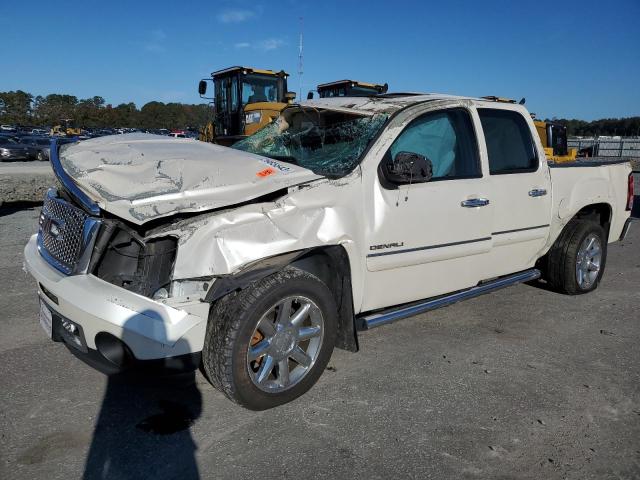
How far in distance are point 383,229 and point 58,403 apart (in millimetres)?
2216

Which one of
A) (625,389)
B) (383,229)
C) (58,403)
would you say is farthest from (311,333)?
(625,389)

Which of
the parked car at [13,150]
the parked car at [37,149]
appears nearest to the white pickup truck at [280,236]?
the parked car at [13,150]

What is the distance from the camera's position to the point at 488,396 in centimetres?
338

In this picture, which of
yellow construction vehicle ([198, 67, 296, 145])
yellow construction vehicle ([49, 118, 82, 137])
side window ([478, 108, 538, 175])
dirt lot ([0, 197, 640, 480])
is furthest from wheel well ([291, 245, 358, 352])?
yellow construction vehicle ([49, 118, 82, 137])

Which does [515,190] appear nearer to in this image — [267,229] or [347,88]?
[267,229]

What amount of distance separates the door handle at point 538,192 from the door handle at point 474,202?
68 centimetres

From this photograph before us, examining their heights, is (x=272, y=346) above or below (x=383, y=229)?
below

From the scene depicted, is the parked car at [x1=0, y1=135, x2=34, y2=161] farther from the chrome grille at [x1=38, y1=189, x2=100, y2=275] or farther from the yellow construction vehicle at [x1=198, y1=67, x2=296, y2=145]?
the chrome grille at [x1=38, y1=189, x2=100, y2=275]

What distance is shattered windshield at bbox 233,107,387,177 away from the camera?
3.69 meters

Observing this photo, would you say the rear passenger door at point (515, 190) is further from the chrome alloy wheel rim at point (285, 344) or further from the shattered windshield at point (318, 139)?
the chrome alloy wheel rim at point (285, 344)

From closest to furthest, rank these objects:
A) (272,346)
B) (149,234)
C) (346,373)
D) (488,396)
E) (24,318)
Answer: (149,234), (272,346), (488,396), (346,373), (24,318)

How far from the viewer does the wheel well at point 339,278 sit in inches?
131

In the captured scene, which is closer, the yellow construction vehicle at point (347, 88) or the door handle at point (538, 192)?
the door handle at point (538, 192)

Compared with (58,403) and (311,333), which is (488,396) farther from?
(58,403)
